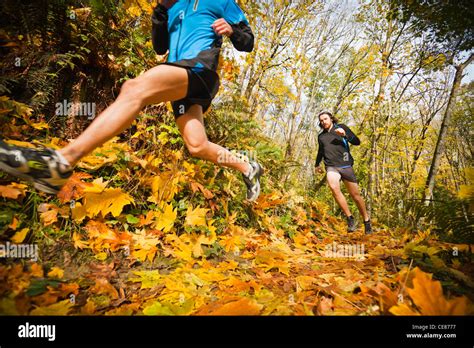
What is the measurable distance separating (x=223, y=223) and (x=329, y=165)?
9.86 feet

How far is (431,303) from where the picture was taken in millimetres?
1006

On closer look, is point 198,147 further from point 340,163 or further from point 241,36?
point 340,163

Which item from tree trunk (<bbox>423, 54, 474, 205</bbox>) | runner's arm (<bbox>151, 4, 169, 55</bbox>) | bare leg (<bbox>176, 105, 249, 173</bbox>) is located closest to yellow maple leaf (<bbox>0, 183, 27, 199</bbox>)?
bare leg (<bbox>176, 105, 249, 173</bbox>)

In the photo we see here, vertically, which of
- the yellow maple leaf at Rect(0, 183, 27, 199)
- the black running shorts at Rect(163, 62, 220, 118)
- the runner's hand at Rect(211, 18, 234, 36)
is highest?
the runner's hand at Rect(211, 18, 234, 36)

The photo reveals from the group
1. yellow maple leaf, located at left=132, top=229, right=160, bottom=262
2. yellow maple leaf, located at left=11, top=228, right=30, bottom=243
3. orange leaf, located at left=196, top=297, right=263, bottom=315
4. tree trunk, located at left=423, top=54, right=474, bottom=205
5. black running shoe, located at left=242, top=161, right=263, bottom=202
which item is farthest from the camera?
tree trunk, located at left=423, top=54, right=474, bottom=205

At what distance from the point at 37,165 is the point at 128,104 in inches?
22.5

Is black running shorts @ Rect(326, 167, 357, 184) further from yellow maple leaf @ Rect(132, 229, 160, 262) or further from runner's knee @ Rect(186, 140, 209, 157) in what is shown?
yellow maple leaf @ Rect(132, 229, 160, 262)

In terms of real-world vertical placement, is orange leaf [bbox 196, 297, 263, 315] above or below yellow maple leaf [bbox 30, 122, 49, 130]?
below

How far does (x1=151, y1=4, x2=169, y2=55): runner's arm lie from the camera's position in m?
1.97

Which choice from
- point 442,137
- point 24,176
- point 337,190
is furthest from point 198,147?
point 442,137

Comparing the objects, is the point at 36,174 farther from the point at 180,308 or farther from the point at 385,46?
the point at 385,46

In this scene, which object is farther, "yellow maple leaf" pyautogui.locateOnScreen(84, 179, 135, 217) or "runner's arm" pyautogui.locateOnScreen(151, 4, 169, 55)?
"runner's arm" pyautogui.locateOnScreen(151, 4, 169, 55)

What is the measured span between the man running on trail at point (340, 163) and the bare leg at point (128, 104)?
12.2 feet

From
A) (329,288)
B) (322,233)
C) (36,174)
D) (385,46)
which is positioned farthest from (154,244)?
(385,46)
